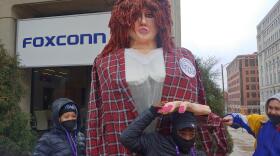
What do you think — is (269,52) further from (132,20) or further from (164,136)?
(164,136)

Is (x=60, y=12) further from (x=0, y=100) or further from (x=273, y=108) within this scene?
(x=273, y=108)

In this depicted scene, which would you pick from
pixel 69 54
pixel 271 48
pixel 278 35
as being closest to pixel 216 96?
pixel 69 54

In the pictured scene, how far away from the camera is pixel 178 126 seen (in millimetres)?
1833

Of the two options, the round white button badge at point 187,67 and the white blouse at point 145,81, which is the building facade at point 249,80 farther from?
the white blouse at point 145,81

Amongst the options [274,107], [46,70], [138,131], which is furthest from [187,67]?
[46,70]

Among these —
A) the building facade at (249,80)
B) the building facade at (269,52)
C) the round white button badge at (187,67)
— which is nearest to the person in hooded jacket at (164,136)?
the round white button badge at (187,67)

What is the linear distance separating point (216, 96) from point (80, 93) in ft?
11.2

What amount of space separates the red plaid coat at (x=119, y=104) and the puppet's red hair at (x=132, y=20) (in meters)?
0.09

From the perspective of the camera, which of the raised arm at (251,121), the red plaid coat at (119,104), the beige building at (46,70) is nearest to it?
the red plaid coat at (119,104)

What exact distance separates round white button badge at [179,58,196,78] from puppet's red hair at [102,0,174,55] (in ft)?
0.41

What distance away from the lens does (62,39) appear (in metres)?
6.34

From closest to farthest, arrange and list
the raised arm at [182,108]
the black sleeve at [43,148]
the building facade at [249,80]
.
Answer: the raised arm at [182,108], the black sleeve at [43,148], the building facade at [249,80]

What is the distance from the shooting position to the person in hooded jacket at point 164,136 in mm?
1806

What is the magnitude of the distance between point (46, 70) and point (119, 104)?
6.60 meters
